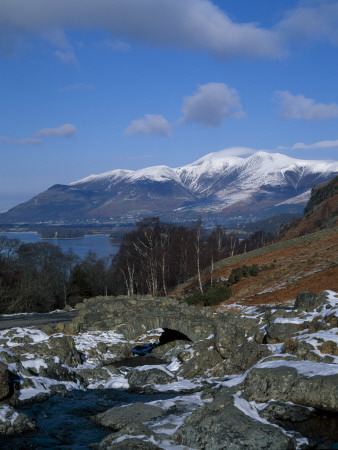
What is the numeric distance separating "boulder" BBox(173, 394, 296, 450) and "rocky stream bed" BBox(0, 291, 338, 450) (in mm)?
26

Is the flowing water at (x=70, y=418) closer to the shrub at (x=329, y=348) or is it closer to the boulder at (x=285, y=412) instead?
the boulder at (x=285, y=412)

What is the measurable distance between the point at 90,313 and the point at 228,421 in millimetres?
21005

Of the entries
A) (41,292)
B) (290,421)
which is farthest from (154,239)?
(290,421)

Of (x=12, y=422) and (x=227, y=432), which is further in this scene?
(x=12, y=422)

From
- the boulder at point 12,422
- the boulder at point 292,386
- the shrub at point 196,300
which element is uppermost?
the boulder at point 292,386

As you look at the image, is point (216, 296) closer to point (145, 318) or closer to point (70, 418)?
point (145, 318)

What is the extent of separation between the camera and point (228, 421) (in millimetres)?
10188

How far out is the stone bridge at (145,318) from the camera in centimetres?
2325

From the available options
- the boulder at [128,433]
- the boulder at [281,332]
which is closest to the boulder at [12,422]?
the boulder at [128,433]

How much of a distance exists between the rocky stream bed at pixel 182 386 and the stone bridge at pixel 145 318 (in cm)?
10

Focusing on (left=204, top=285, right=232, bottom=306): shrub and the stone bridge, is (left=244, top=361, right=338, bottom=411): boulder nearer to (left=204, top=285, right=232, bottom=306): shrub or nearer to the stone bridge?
the stone bridge

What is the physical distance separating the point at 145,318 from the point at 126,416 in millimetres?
13118

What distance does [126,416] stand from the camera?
12586mm

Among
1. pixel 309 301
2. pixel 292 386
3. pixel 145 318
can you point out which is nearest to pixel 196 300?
pixel 145 318
